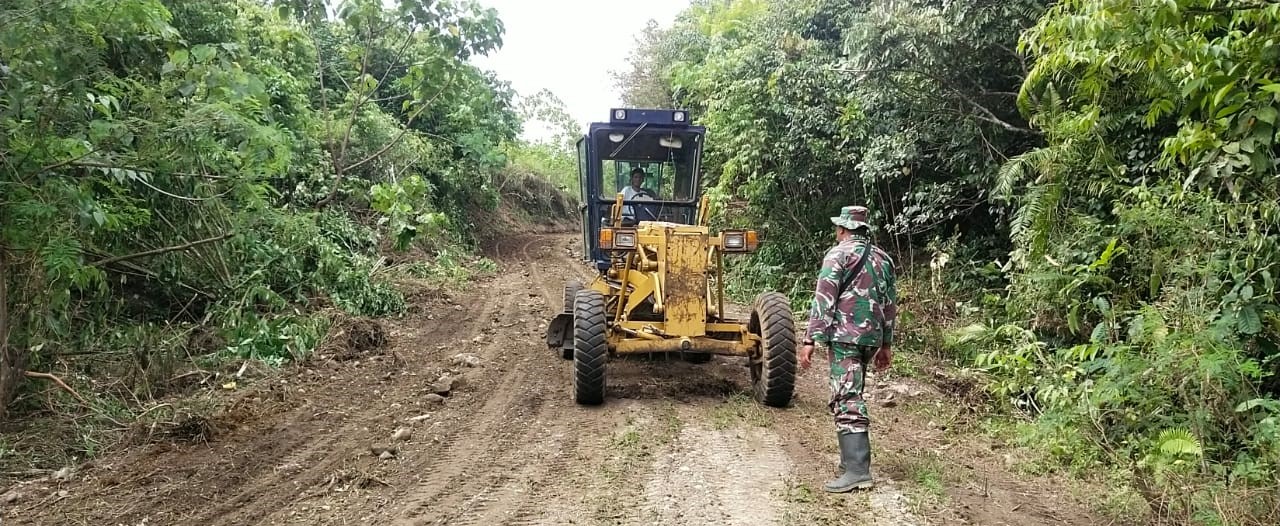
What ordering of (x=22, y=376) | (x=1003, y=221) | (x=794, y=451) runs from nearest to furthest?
(x=794, y=451) → (x=22, y=376) → (x=1003, y=221)

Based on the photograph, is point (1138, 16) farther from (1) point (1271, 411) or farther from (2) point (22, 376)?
(2) point (22, 376)

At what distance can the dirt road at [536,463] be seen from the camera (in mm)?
4266

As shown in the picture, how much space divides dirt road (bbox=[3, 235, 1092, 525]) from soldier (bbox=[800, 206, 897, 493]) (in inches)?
10.7

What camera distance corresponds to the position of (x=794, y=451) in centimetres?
525

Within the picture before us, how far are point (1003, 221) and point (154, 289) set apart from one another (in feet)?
29.0

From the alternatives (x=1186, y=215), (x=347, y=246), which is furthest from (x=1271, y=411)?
(x=347, y=246)

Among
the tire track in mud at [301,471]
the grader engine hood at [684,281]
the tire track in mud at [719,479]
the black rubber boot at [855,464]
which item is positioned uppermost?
the grader engine hood at [684,281]

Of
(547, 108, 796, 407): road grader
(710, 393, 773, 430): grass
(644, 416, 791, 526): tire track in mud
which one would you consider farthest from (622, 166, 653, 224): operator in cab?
(644, 416, 791, 526): tire track in mud

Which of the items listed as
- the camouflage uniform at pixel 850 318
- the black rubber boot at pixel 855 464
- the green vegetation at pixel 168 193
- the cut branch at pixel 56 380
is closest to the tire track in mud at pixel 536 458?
the black rubber boot at pixel 855 464

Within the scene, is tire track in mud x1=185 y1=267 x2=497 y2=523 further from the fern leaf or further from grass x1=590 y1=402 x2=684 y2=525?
the fern leaf

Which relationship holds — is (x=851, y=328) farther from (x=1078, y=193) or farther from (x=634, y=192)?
(x=634, y=192)

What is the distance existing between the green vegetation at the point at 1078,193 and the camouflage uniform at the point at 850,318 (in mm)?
1523

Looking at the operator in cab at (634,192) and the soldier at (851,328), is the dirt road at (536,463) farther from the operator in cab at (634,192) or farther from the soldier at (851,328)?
the operator in cab at (634,192)

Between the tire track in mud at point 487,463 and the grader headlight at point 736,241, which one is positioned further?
the grader headlight at point 736,241
